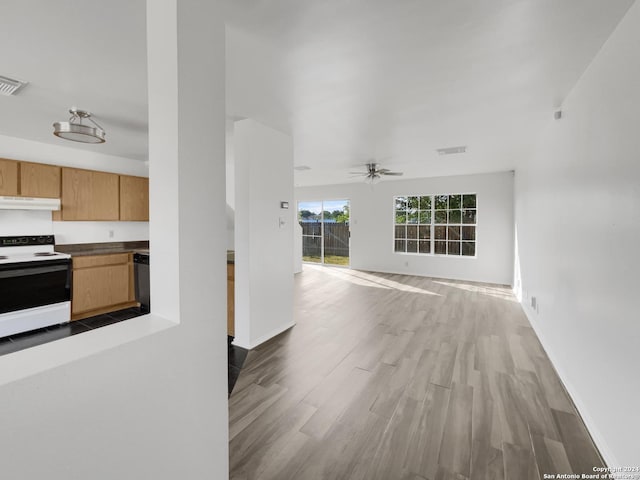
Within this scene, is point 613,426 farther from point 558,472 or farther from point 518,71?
point 518,71

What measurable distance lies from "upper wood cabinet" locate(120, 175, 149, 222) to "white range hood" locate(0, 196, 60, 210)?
34.5 inches

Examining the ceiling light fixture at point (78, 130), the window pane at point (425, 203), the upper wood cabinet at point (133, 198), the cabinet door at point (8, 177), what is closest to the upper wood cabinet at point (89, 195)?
the upper wood cabinet at point (133, 198)

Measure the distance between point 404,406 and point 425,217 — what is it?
19.4 feet

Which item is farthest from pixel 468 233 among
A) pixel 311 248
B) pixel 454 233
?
pixel 311 248

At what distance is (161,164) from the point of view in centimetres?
123

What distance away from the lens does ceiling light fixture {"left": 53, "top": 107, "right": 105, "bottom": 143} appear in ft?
8.47

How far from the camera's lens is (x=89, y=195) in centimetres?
437

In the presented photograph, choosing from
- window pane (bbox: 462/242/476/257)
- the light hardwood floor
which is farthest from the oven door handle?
window pane (bbox: 462/242/476/257)

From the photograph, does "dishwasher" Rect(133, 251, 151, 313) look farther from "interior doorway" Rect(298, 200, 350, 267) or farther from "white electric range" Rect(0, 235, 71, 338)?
"interior doorway" Rect(298, 200, 350, 267)

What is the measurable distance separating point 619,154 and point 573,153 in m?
0.88

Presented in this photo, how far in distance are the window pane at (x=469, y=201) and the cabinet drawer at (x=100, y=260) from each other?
6937mm

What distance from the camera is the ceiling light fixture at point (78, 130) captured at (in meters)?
2.58

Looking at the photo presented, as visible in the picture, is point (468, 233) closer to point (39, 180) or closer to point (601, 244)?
point (601, 244)

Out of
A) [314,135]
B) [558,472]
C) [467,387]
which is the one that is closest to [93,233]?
[314,135]
